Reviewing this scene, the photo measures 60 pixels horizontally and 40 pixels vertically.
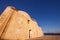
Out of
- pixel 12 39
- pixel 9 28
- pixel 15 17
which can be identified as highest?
pixel 15 17

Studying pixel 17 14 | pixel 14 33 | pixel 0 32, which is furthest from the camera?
pixel 17 14

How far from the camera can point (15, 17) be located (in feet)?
89.7

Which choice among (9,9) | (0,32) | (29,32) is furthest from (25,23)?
(0,32)

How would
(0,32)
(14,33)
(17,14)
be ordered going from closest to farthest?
(0,32) < (14,33) < (17,14)

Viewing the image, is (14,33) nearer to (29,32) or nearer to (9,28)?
(9,28)

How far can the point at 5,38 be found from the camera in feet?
81.1

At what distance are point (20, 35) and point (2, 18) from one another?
447cm

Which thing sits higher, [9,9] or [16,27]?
[9,9]

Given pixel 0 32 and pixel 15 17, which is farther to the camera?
pixel 15 17

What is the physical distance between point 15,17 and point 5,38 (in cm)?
465

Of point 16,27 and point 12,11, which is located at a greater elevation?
point 12,11

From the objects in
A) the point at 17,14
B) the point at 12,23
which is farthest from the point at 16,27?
the point at 17,14

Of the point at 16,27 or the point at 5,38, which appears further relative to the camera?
the point at 16,27

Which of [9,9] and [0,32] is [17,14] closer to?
[9,9]
